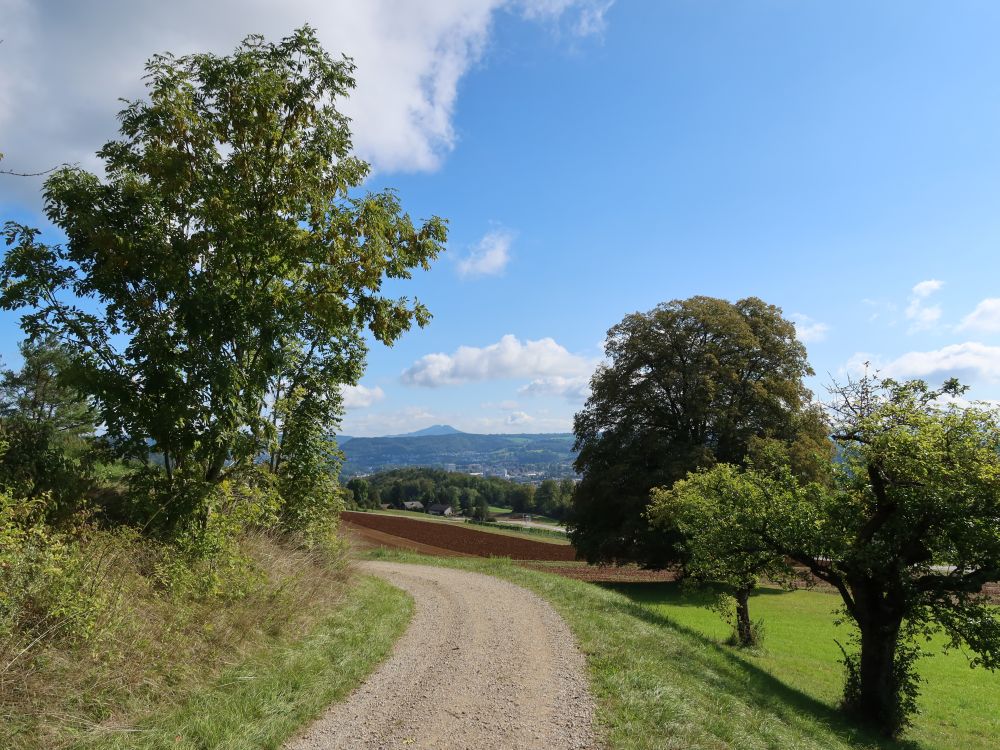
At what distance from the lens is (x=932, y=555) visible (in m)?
11.3

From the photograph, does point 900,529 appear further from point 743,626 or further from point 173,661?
point 173,661

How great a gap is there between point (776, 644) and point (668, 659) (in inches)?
422

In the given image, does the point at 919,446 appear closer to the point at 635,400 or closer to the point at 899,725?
the point at 899,725

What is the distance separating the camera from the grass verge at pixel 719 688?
23.5 ft

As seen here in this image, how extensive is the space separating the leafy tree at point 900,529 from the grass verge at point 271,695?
31.2ft

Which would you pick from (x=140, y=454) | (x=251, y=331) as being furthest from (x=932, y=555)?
(x=140, y=454)

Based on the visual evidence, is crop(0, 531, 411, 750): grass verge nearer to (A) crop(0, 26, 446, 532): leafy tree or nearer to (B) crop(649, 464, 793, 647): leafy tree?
(A) crop(0, 26, 446, 532): leafy tree

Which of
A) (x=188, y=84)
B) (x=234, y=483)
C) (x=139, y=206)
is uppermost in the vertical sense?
(x=188, y=84)

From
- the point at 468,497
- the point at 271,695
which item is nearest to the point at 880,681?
the point at 271,695

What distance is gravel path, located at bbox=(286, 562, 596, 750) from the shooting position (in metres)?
6.16

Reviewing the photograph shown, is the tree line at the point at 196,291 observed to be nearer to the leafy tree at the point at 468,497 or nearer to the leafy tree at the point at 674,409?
the leafy tree at the point at 674,409

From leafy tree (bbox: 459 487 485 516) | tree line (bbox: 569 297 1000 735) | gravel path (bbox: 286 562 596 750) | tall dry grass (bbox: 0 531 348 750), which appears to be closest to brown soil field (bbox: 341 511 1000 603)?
tree line (bbox: 569 297 1000 735)

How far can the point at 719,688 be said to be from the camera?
9664 mm

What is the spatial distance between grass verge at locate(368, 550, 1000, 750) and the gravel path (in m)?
0.52
